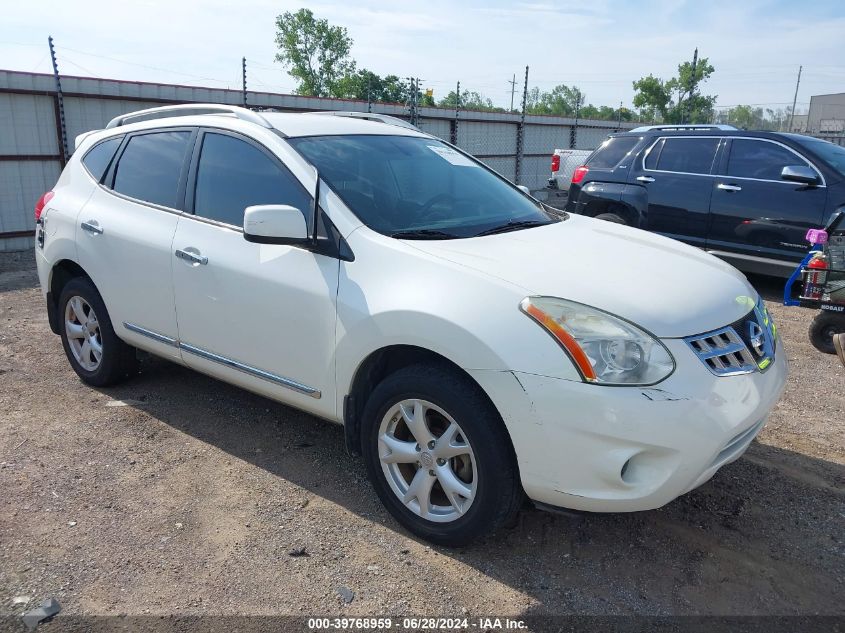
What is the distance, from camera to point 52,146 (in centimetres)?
1130

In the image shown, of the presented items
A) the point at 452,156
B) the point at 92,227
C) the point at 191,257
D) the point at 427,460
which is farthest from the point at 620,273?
the point at 92,227

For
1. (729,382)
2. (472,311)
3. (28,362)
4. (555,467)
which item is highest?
(472,311)

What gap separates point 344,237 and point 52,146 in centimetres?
1014

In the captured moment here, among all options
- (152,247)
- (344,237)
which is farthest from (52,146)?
(344,237)

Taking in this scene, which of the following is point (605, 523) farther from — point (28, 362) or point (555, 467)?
point (28, 362)

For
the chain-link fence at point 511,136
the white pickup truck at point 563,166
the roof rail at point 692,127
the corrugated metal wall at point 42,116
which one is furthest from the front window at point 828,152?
the corrugated metal wall at point 42,116

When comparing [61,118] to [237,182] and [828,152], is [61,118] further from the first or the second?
[828,152]

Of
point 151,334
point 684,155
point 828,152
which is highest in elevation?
point 828,152

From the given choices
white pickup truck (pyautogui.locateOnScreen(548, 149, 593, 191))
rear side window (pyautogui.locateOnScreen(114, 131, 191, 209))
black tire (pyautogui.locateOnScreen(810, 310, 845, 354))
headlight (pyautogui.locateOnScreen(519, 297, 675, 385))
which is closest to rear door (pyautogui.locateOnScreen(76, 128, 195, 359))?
rear side window (pyautogui.locateOnScreen(114, 131, 191, 209))

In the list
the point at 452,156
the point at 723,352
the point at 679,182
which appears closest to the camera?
the point at 723,352

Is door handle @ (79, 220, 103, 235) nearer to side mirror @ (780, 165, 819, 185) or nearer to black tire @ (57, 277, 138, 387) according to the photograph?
black tire @ (57, 277, 138, 387)

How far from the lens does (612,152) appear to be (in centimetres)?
912

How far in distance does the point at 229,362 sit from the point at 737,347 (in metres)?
2.48

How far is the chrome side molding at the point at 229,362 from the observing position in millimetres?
3400
